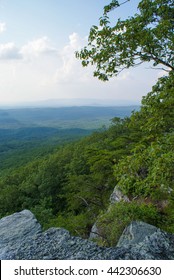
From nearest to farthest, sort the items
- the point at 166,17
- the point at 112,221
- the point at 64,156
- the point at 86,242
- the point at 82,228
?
the point at 166,17
the point at 86,242
the point at 112,221
the point at 82,228
the point at 64,156

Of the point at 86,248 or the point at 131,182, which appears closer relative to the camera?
the point at 131,182

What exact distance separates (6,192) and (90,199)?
18.9m

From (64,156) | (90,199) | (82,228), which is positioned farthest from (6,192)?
(82,228)

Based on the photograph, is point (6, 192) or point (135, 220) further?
point (6, 192)

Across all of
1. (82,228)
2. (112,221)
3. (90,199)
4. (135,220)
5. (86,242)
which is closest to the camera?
(86,242)

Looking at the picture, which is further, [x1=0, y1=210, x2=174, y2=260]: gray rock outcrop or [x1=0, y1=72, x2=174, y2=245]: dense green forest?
[x1=0, y1=210, x2=174, y2=260]: gray rock outcrop

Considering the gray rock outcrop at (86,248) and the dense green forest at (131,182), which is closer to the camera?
the dense green forest at (131,182)

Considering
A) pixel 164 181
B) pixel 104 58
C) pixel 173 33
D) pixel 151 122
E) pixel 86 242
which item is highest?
pixel 173 33

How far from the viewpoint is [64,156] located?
50344 mm

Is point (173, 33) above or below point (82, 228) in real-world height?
above

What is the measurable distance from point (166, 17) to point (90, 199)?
73.6 feet

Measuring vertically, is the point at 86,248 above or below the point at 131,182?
below
